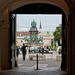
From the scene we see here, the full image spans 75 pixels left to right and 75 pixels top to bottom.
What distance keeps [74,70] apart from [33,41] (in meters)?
57.7

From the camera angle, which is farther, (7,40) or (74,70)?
(7,40)

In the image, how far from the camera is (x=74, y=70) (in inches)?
384

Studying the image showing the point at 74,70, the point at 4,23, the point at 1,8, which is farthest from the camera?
the point at 4,23

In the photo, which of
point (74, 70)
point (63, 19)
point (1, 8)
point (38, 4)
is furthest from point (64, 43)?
point (74, 70)

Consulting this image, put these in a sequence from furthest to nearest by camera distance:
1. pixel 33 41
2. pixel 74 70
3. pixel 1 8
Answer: pixel 33 41
pixel 1 8
pixel 74 70

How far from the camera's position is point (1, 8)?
552 inches

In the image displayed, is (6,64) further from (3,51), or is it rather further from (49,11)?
(49,11)

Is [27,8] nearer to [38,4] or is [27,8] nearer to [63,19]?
[38,4]

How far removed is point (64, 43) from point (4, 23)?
3.84 meters

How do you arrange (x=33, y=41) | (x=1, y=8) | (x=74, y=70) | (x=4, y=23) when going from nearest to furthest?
(x=74, y=70) → (x=1, y=8) → (x=4, y=23) → (x=33, y=41)

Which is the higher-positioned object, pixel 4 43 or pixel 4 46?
pixel 4 43

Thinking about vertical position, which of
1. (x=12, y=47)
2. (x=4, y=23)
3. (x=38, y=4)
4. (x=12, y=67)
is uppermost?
(x=38, y=4)

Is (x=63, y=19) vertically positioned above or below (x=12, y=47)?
above

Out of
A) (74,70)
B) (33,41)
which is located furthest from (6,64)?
(33,41)
